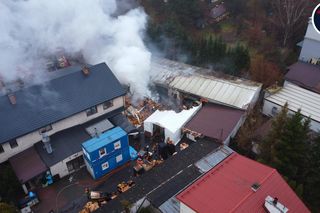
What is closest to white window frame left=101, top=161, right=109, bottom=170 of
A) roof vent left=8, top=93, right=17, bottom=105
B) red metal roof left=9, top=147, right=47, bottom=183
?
red metal roof left=9, top=147, right=47, bottom=183

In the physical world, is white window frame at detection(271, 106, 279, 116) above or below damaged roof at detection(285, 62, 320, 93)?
below

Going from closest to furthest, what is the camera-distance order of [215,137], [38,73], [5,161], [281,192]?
[281,192]
[5,161]
[215,137]
[38,73]

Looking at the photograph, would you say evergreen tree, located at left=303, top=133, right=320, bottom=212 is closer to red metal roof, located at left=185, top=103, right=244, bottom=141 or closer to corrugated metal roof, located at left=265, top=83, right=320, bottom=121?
red metal roof, located at left=185, top=103, right=244, bottom=141

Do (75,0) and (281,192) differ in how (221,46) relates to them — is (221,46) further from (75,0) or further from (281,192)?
(281,192)

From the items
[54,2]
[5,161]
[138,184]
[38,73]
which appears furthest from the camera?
[54,2]

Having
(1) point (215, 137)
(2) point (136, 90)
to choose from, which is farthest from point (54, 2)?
(1) point (215, 137)

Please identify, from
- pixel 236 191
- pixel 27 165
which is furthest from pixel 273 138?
pixel 27 165

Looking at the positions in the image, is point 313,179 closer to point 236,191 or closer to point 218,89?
point 236,191
